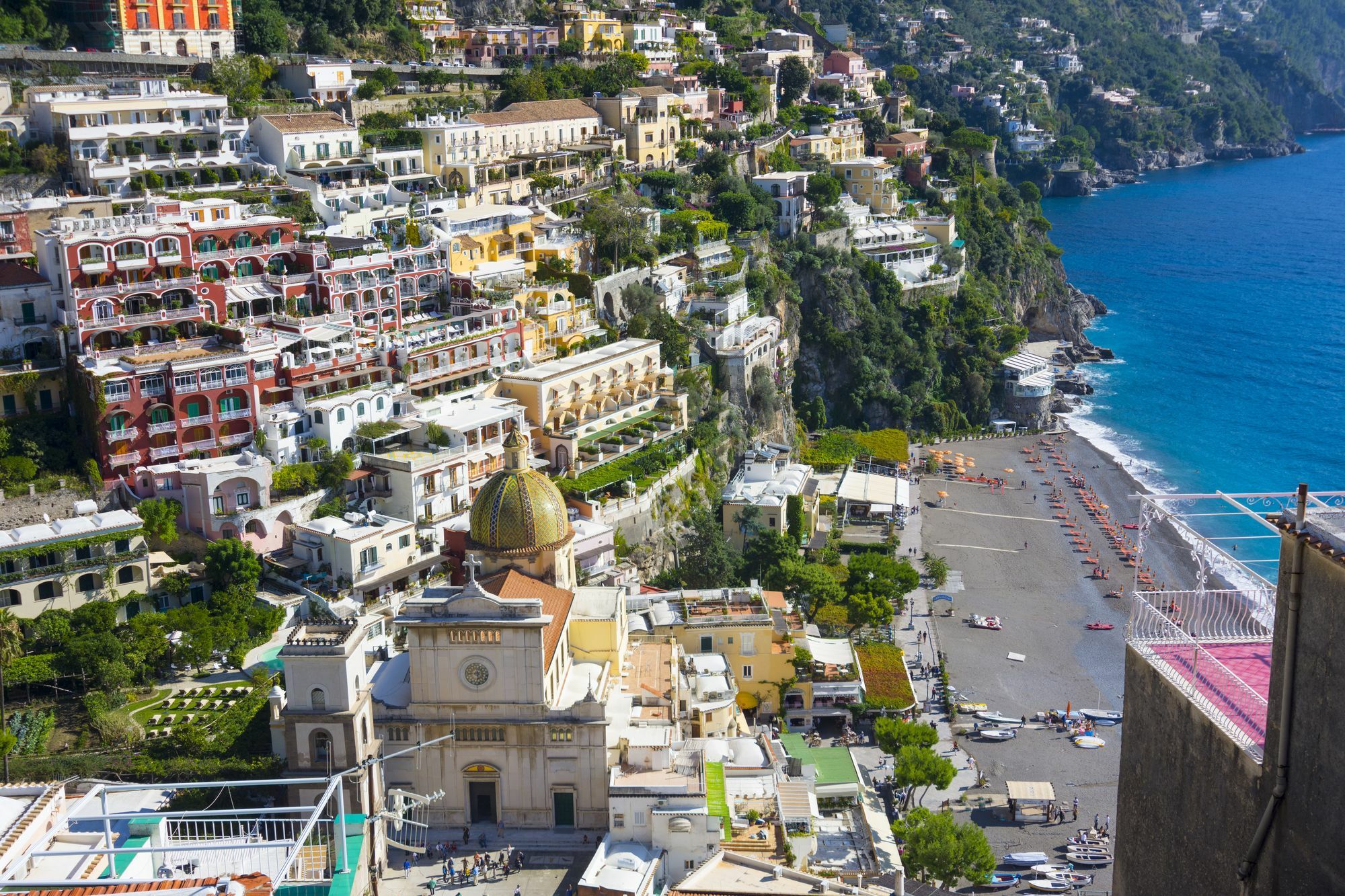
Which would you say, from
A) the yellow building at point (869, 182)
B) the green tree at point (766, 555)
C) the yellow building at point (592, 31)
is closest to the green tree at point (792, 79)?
the yellow building at point (869, 182)

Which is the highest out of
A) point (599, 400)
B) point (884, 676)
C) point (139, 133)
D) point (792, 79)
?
point (792, 79)

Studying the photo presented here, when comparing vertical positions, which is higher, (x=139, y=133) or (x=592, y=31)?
(x=592, y=31)

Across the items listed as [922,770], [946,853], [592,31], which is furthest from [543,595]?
[592,31]

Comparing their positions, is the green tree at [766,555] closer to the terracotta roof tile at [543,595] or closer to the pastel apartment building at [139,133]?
the terracotta roof tile at [543,595]

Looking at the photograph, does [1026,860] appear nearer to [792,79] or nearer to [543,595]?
[543,595]

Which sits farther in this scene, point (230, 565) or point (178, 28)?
point (178, 28)
